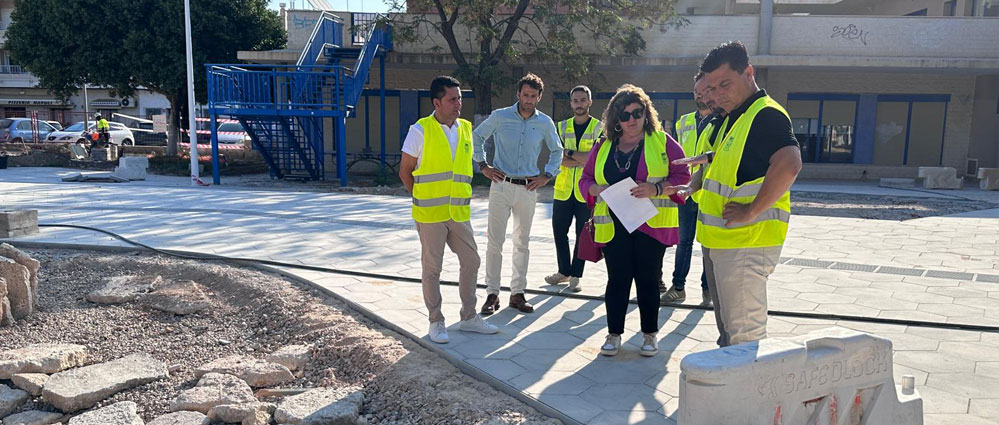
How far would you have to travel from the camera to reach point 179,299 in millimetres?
5500

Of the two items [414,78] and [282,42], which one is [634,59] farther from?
[282,42]

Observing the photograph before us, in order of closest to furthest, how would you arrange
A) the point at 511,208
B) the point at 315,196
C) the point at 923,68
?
1. the point at 511,208
2. the point at 315,196
3. the point at 923,68

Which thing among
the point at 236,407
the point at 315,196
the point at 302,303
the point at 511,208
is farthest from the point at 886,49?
the point at 236,407

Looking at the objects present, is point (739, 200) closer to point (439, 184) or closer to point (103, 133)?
point (439, 184)

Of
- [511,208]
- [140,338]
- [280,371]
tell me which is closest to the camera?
[280,371]

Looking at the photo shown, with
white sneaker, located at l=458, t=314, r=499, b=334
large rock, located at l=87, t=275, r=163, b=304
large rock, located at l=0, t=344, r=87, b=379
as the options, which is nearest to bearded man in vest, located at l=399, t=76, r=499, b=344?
white sneaker, located at l=458, t=314, r=499, b=334

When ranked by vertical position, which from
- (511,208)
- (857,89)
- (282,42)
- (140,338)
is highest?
(282,42)

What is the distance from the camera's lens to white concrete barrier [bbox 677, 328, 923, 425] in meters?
2.62

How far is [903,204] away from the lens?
43.5 feet

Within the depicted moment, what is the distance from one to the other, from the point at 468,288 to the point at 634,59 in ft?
46.6

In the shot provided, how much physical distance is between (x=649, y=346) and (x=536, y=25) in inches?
515

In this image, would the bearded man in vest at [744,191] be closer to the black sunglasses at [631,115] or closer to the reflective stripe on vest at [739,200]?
the reflective stripe on vest at [739,200]

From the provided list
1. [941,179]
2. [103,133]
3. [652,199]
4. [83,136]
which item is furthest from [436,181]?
[83,136]

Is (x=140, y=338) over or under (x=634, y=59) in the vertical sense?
under
